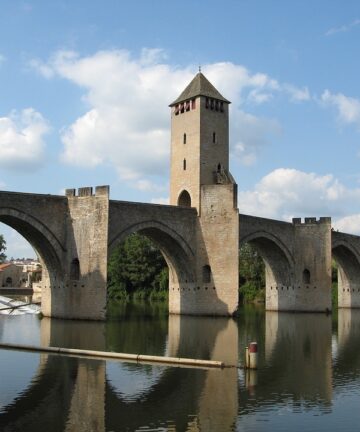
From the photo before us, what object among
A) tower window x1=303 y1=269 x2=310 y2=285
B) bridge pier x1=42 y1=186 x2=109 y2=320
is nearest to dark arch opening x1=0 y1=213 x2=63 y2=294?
bridge pier x1=42 y1=186 x2=109 y2=320

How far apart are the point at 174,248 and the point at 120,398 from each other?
24155 mm

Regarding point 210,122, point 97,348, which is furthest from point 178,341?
point 210,122

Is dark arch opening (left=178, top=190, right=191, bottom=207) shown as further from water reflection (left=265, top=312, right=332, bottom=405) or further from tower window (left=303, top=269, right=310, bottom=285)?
tower window (left=303, top=269, right=310, bottom=285)

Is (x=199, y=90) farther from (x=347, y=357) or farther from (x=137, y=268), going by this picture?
(x=137, y=268)

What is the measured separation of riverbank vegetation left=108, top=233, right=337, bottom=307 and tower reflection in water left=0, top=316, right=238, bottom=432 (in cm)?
3978

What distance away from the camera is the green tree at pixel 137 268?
203ft

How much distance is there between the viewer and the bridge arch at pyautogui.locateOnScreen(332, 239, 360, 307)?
5247cm

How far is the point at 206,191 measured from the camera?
3772cm

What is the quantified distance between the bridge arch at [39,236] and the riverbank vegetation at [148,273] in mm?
27588

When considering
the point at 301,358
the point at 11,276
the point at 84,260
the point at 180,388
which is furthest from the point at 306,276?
the point at 11,276

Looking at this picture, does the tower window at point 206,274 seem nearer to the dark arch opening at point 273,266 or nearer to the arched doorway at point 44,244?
the dark arch opening at point 273,266

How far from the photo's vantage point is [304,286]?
148 feet

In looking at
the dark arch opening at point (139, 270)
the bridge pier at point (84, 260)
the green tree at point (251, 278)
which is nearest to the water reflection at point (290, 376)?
the bridge pier at point (84, 260)

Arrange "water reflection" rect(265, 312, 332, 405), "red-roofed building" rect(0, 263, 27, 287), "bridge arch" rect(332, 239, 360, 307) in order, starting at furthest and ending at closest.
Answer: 1. "red-roofed building" rect(0, 263, 27, 287)
2. "bridge arch" rect(332, 239, 360, 307)
3. "water reflection" rect(265, 312, 332, 405)
